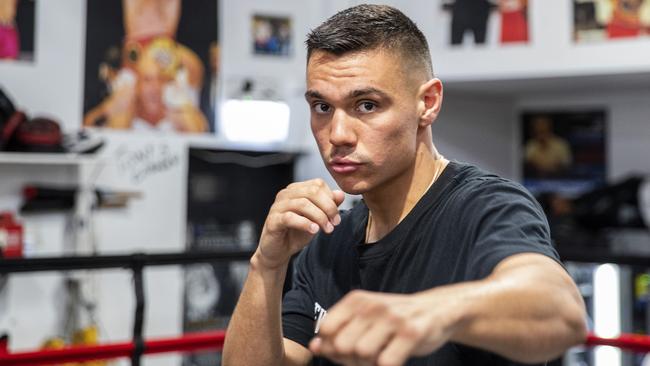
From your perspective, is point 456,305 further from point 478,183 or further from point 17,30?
point 17,30

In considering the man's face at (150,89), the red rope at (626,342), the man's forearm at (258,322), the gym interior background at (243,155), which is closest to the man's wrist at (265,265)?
the man's forearm at (258,322)

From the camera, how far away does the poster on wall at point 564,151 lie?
198 inches

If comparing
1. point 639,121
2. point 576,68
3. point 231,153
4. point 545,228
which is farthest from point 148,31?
point 545,228

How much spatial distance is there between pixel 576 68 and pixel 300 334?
9.80 feet

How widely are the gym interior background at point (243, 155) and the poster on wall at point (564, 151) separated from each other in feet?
0.04

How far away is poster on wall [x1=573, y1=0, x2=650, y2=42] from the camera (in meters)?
3.82

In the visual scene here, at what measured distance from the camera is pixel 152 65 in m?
4.45

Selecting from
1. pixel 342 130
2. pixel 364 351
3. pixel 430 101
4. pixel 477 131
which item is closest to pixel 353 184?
pixel 342 130

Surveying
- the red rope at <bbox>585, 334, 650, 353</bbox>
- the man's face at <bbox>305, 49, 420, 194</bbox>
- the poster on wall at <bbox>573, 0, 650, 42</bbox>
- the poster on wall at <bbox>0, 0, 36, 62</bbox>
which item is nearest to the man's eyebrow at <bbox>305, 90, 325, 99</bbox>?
the man's face at <bbox>305, 49, 420, 194</bbox>

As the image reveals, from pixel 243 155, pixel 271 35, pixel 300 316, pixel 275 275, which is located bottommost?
pixel 300 316

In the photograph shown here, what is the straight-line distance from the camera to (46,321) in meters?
4.01

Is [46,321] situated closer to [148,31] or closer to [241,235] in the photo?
[241,235]

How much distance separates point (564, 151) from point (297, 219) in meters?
4.38

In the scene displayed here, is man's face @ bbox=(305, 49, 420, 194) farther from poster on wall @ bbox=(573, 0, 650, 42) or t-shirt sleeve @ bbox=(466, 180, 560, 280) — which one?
poster on wall @ bbox=(573, 0, 650, 42)
